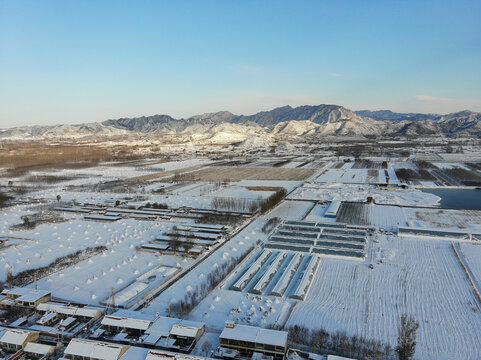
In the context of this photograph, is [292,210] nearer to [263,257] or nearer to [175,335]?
[263,257]

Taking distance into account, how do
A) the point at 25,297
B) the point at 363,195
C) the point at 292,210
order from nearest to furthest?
the point at 25,297
the point at 292,210
the point at 363,195

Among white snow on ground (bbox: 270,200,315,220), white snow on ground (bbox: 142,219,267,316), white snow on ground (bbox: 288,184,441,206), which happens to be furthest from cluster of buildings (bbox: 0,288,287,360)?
white snow on ground (bbox: 288,184,441,206)

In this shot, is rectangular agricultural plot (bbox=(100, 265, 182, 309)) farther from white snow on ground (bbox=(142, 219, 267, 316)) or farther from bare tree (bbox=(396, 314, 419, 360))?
bare tree (bbox=(396, 314, 419, 360))

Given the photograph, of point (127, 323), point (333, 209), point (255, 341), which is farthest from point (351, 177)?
point (127, 323)

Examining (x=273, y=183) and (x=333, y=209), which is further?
(x=273, y=183)

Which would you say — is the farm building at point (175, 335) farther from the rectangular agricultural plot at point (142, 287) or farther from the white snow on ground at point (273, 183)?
the white snow on ground at point (273, 183)

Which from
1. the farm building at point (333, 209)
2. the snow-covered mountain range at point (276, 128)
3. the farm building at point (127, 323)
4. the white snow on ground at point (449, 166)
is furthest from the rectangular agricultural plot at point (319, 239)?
the snow-covered mountain range at point (276, 128)
